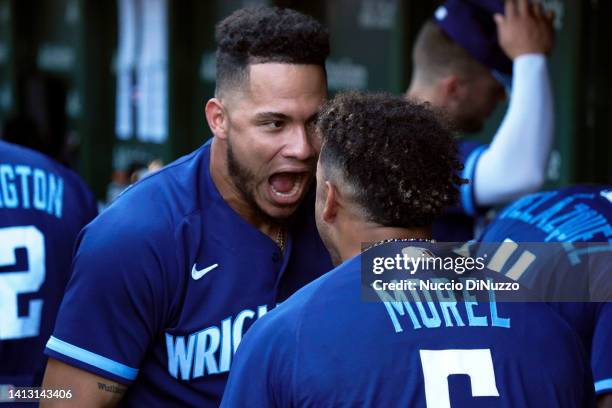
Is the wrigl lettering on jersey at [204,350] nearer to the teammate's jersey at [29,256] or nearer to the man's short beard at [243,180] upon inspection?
the man's short beard at [243,180]

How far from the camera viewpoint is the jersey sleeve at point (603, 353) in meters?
2.54

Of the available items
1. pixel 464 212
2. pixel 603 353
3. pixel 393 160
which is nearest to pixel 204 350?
pixel 393 160

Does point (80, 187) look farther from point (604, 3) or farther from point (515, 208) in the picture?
point (604, 3)

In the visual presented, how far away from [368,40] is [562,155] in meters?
1.60

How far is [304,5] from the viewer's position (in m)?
6.16

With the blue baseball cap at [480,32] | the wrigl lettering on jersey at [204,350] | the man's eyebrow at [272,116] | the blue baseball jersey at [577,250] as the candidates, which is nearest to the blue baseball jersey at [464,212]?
the blue baseball cap at [480,32]

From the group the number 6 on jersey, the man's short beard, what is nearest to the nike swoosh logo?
the man's short beard

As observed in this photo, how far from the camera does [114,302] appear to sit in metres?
2.43

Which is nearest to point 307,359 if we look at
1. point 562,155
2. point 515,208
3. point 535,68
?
point 515,208

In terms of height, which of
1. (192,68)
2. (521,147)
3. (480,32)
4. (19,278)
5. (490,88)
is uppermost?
(480,32)

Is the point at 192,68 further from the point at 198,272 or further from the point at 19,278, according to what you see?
the point at 198,272

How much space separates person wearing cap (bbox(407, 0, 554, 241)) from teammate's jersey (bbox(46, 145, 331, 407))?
2.98 feet

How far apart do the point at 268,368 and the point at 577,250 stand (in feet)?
3.51

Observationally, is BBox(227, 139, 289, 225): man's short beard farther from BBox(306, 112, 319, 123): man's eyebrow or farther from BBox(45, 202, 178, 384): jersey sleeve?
BBox(45, 202, 178, 384): jersey sleeve
